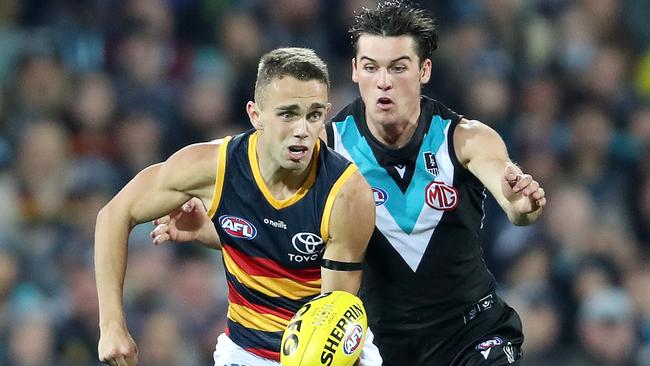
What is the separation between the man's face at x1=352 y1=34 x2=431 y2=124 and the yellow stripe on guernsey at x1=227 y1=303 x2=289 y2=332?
100 centimetres

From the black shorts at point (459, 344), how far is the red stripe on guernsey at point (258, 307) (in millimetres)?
670

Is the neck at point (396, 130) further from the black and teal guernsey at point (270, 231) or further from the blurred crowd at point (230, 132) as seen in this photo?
the blurred crowd at point (230, 132)

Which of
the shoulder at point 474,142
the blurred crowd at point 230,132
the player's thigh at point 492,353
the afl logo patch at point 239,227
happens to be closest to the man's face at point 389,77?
the shoulder at point 474,142

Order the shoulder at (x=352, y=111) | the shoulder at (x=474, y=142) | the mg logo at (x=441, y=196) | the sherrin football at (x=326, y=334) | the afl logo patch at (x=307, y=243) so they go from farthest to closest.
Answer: the shoulder at (x=352, y=111) < the mg logo at (x=441, y=196) < the shoulder at (x=474, y=142) < the afl logo patch at (x=307, y=243) < the sherrin football at (x=326, y=334)

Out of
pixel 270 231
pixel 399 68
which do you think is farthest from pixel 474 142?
pixel 270 231

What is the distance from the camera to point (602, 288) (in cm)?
885

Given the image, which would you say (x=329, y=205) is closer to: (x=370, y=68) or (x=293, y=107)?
(x=293, y=107)

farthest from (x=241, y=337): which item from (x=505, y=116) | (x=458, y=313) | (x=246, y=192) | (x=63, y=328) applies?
(x=505, y=116)

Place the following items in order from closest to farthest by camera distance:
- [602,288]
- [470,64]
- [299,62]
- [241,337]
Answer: [299,62] < [241,337] < [602,288] < [470,64]

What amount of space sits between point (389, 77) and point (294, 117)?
2.22 feet

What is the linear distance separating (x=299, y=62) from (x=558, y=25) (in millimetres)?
6220

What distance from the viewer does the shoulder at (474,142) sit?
17.2 feet

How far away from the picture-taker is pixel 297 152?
15.6 ft

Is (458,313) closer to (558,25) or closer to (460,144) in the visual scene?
(460,144)
